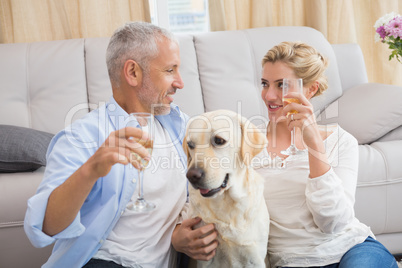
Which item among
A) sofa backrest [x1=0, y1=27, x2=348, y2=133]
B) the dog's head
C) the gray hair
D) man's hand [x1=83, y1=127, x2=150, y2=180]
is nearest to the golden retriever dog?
the dog's head

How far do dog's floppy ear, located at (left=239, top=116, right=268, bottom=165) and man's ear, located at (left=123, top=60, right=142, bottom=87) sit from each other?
45 centimetres

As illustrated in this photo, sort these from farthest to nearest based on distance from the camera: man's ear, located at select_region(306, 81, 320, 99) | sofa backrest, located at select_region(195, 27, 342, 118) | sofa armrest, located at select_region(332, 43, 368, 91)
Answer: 1. sofa armrest, located at select_region(332, 43, 368, 91)
2. sofa backrest, located at select_region(195, 27, 342, 118)
3. man's ear, located at select_region(306, 81, 320, 99)

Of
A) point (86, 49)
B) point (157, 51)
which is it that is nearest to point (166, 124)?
point (157, 51)

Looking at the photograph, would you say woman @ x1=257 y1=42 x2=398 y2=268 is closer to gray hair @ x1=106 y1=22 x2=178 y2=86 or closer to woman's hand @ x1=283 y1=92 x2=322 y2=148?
woman's hand @ x1=283 y1=92 x2=322 y2=148

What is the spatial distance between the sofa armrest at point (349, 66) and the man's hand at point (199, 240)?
2.16m

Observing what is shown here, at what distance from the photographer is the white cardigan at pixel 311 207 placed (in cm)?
143

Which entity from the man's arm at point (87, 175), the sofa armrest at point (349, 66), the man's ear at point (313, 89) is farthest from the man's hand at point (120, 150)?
the sofa armrest at point (349, 66)

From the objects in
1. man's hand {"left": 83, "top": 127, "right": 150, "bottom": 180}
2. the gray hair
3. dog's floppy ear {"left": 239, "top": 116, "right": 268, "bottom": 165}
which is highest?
the gray hair

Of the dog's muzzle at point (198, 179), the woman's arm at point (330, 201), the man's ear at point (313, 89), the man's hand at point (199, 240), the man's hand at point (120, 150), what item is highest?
the man's ear at point (313, 89)

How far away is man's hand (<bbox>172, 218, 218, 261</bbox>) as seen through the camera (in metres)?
1.38

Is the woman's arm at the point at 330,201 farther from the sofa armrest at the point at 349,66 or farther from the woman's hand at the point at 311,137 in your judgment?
the sofa armrest at the point at 349,66

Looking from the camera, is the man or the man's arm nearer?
the man's arm

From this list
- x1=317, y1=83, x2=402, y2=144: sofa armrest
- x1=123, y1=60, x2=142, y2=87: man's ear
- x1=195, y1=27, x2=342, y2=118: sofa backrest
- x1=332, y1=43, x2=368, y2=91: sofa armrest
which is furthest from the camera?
x1=332, y1=43, x2=368, y2=91: sofa armrest

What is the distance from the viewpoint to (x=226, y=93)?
2.88m
